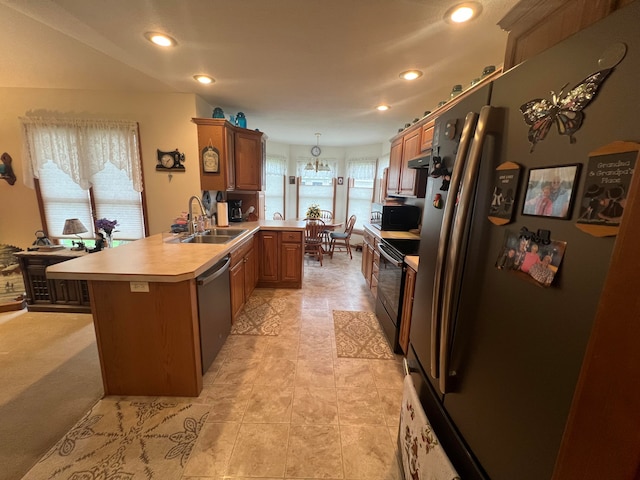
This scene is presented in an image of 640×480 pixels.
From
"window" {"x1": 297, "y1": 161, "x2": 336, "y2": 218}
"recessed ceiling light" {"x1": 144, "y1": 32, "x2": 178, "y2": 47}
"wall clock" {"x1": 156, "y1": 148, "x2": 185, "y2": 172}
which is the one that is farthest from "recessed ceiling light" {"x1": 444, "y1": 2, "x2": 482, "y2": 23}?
"window" {"x1": 297, "y1": 161, "x2": 336, "y2": 218}

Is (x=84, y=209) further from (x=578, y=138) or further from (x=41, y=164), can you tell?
(x=578, y=138)

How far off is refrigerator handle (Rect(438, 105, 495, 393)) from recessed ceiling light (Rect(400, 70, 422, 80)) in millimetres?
1852

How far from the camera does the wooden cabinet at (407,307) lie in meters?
2.00

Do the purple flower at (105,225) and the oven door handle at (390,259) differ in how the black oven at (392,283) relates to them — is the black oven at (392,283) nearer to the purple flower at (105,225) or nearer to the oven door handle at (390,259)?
the oven door handle at (390,259)

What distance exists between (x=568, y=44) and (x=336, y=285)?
11.9ft

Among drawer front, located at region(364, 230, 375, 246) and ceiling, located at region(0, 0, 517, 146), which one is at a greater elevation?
ceiling, located at region(0, 0, 517, 146)

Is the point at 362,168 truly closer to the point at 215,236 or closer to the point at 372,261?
the point at 372,261

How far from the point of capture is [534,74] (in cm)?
63

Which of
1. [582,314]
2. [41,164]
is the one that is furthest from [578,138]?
[41,164]

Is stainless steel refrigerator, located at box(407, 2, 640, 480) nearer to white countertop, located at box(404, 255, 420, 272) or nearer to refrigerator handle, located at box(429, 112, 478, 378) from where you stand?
refrigerator handle, located at box(429, 112, 478, 378)

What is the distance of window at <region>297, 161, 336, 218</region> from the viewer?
6.38 m

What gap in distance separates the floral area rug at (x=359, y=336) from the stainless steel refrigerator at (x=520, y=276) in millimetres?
1359

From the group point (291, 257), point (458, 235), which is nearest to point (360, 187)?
point (291, 257)

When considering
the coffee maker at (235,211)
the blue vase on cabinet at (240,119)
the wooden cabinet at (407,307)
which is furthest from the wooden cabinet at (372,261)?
the blue vase on cabinet at (240,119)
